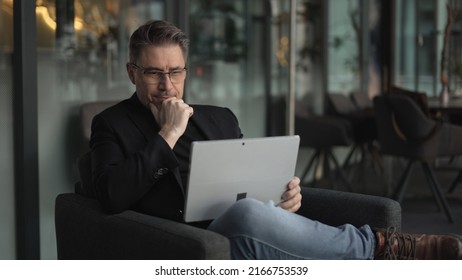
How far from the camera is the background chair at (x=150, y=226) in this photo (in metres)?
2.33

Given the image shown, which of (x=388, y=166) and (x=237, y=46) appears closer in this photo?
(x=237, y=46)

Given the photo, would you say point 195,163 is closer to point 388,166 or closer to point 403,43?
point 388,166

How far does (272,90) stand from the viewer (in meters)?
6.99

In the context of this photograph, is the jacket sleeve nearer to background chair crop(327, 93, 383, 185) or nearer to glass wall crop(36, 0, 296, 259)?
glass wall crop(36, 0, 296, 259)

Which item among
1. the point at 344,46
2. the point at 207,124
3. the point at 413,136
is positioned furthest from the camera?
the point at 344,46

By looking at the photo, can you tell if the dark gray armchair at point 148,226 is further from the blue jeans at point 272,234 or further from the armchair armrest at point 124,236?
the blue jeans at point 272,234

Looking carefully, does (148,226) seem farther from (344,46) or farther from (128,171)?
(344,46)

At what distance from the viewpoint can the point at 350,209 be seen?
9.84 ft

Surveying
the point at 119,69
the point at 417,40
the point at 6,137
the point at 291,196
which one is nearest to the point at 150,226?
the point at 291,196

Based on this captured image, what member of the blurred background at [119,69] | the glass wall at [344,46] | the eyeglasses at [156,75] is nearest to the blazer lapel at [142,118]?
the eyeglasses at [156,75]

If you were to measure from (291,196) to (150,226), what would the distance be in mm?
560

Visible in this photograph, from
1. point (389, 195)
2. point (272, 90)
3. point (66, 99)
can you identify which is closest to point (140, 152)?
point (66, 99)

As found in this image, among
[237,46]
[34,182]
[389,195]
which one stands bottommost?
[389,195]
